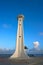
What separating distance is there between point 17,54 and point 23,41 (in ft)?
22.5

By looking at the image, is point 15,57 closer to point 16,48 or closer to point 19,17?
point 16,48

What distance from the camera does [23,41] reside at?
7688cm

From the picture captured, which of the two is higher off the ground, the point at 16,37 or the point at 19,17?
the point at 19,17

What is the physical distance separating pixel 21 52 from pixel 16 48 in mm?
3020

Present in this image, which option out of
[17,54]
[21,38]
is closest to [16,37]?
[21,38]

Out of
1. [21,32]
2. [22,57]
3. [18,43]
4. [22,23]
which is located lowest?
[22,57]

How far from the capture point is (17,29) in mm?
78000

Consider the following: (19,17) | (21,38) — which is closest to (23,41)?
(21,38)

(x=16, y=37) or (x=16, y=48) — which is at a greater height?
(x=16, y=37)

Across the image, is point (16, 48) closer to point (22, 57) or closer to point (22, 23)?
point (22, 57)

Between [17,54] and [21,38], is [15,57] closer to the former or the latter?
[17,54]

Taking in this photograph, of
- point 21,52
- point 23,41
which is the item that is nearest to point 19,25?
point 23,41

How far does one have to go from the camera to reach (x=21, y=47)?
251 feet

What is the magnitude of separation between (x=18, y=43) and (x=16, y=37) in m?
3.17
